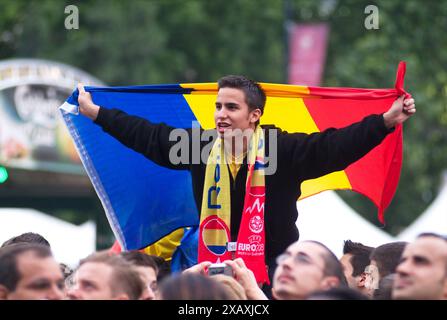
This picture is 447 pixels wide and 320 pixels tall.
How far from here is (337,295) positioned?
5.14m

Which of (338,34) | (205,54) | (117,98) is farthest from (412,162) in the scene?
(117,98)

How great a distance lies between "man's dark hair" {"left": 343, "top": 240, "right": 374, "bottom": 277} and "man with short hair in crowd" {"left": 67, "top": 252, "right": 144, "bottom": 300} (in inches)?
90.6

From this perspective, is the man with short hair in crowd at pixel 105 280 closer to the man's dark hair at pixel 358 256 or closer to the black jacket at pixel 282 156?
the black jacket at pixel 282 156

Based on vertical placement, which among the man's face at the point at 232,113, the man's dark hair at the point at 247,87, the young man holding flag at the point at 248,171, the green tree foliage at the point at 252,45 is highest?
the green tree foliage at the point at 252,45

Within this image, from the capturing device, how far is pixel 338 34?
33281mm

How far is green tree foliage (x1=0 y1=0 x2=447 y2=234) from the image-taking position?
27.2 m

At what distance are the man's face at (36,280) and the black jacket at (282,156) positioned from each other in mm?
1837

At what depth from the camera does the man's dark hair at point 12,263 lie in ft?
18.8

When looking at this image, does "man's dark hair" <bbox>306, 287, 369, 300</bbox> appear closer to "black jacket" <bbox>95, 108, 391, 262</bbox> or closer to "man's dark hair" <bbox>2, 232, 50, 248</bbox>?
"black jacket" <bbox>95, 108, 391, 262</bbox>

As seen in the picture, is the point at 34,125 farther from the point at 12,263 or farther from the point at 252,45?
the point at 12,263

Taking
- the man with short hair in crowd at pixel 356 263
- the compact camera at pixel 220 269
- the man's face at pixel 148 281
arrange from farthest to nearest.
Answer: the man with short hair in crowd at pixel 356 263 → the compact camera at pixel 220 269 → the man's face at pixel 148 281

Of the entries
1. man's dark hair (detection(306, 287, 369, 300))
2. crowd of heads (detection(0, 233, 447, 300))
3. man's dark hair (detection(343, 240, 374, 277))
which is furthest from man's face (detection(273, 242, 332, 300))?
man's dark hair (detection(343, 240, 374, 277))

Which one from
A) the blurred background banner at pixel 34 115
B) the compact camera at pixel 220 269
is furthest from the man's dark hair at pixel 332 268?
the blurred background banner at pixel 34 115

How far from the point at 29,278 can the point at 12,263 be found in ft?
0.37
